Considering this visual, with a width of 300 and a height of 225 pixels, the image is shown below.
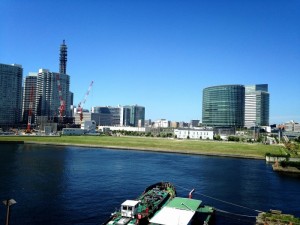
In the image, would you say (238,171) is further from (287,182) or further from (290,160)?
(290,160)

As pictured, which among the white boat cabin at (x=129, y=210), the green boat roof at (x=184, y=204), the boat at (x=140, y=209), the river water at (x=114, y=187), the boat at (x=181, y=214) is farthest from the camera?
the river water at (x=114, y=187)

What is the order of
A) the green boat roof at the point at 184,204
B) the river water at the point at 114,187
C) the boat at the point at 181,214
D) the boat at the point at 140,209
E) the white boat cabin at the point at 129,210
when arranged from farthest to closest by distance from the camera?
the river water at the point at 114,187, the green boat roof at the point at 184,204, the white boat cabin at the point at 129,210, the boat at the point at 140,209, the boat at the point at 181,214

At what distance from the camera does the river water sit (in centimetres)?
4459

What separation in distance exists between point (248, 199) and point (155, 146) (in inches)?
3617

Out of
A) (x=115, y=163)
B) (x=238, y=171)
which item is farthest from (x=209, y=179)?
(x=115, y=163)

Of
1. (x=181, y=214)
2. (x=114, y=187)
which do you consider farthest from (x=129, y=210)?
(x=114, y=187)

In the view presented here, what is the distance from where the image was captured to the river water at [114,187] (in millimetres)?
44594

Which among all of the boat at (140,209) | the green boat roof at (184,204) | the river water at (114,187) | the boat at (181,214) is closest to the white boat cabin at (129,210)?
the boat at (140,209)

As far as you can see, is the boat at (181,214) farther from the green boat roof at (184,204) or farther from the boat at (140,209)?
the boat at (140,209)

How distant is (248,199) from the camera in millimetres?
55375

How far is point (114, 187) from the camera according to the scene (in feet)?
199

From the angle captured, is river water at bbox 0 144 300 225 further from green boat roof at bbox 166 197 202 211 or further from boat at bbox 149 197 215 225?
green boat roof at bbox 166 197 202 211

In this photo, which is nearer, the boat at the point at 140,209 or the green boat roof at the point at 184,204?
the boat at the point at 140,209

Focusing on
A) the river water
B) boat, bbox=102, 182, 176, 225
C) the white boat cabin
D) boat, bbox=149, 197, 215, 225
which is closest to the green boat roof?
boat, bbox=149, 197, 215, 225
